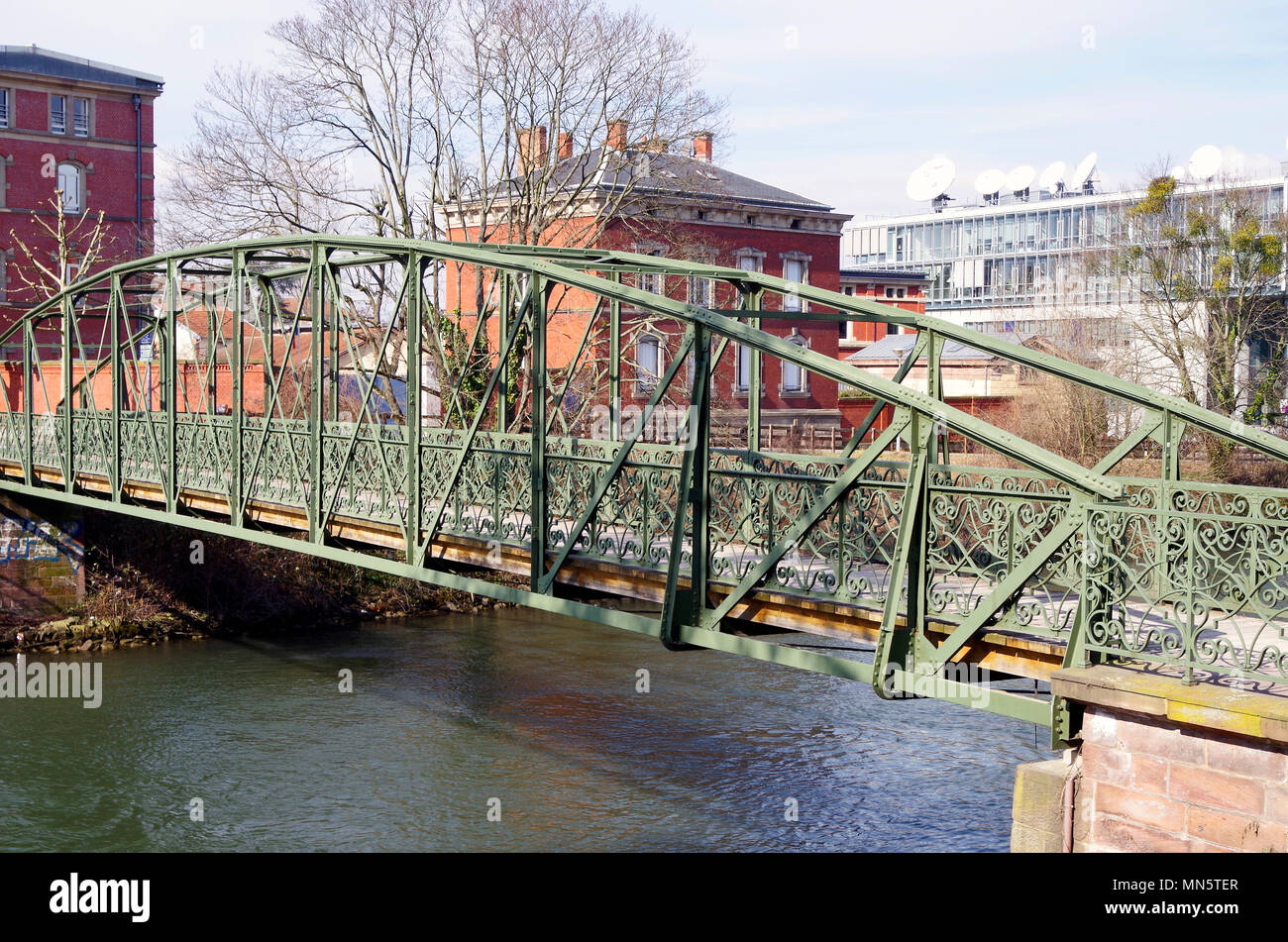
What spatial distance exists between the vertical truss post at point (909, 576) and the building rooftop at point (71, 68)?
146ft

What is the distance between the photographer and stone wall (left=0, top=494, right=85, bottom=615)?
964 inches

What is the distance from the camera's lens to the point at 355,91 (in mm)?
28891

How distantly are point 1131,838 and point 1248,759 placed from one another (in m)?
0.77

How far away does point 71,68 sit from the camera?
4653 cm

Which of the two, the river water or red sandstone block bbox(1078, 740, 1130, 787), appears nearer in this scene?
red sandstone block bbox(1078, 740, 1130, 787)

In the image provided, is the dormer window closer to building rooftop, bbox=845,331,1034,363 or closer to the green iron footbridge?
building rooftop, bbox=845,331,1034,363

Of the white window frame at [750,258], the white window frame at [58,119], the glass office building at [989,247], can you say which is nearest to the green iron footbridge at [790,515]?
the white window frame at [750,258]

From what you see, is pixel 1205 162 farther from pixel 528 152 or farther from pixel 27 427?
pixel 27 427

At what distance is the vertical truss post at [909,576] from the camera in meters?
7.82

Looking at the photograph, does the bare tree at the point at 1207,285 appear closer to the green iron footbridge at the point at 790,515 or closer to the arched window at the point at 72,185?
the green iron footbridge at the point at 790,515

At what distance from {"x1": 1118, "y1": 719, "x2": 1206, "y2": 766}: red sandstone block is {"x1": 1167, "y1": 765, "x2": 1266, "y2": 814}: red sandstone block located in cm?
6

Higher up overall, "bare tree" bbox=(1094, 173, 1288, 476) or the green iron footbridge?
"bare tree" bbox=(1094, 173, 1288, 476)

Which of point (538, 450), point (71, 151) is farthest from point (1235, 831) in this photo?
point (71, 151)

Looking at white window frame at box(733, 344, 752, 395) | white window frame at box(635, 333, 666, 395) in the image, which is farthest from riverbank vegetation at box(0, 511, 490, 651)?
white window frame at box(733, 344, 752, 395)
